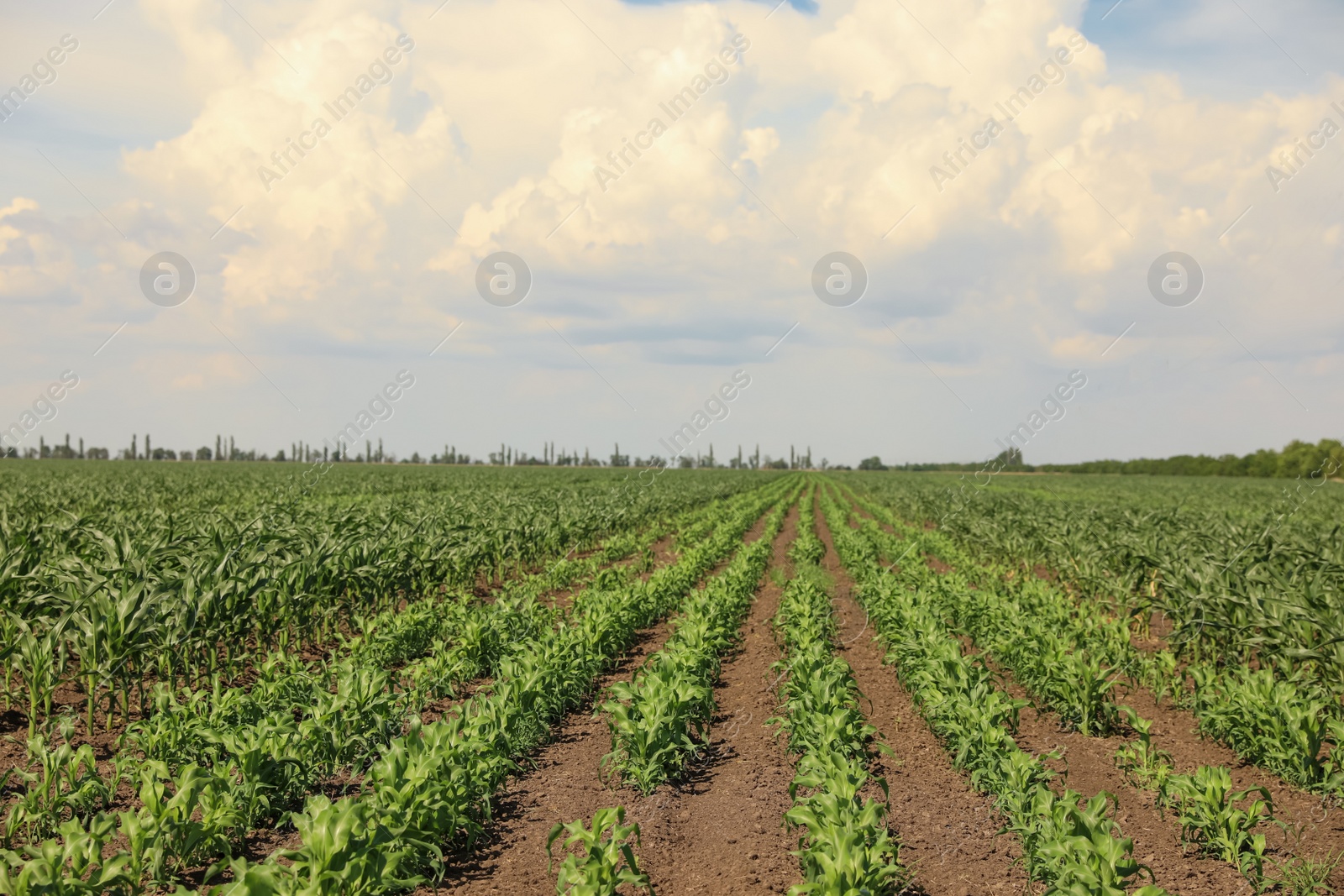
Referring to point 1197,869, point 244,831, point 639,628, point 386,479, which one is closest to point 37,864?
point 244,831

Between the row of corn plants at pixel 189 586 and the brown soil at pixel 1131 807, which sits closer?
the brown soil at pixel 1131 807

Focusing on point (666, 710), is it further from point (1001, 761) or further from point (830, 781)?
point (1001, 761)

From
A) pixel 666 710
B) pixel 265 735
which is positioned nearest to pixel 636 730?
pixel 666 710

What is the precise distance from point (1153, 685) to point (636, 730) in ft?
20.0

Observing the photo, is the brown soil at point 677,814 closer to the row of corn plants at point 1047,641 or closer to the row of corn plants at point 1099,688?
the row of corn plants at point 1099,688

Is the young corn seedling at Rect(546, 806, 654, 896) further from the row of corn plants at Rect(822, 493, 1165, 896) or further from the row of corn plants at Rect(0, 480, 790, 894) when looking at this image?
the row of corn plants at Rect(822, 493, 1165, 896)

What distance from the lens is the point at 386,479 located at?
47.5 m

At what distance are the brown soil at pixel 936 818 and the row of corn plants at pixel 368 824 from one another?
8.90 feet

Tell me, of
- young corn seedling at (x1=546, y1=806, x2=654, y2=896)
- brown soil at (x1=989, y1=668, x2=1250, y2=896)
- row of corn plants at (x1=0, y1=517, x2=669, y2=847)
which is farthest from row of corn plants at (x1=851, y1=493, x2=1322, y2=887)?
row of corn plants at (x1=0, y1=517, x2=669, y2=847)

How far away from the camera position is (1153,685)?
8.29 m

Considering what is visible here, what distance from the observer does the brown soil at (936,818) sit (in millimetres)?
4570

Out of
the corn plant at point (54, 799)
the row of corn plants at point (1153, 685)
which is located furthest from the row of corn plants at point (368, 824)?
the row of corn plants at point (1153, 685)

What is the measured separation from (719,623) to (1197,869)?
18.5 ft

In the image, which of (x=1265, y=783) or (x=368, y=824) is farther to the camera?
(x=1265, y=783)
